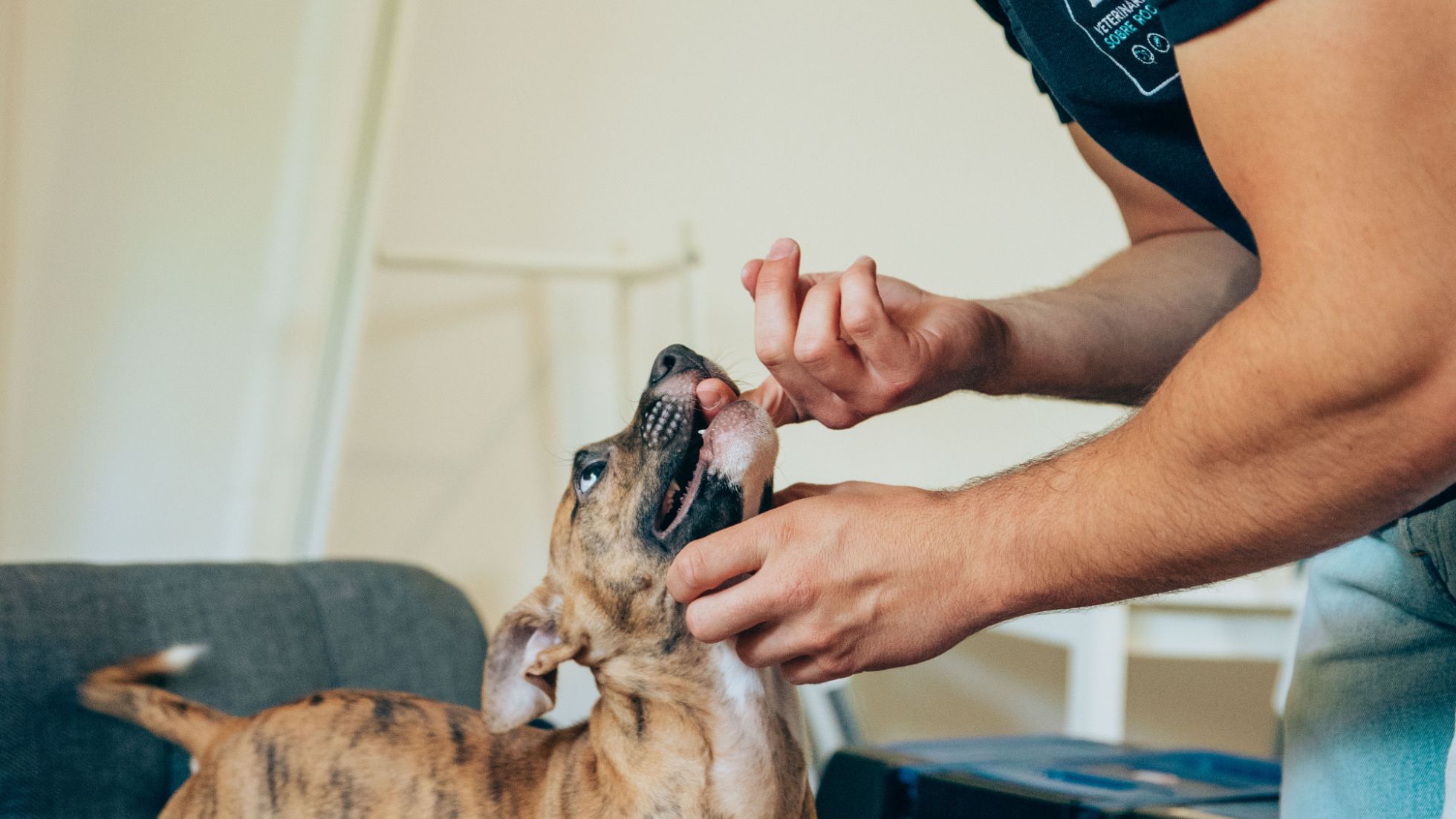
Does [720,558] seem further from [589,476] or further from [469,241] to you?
[469,241]

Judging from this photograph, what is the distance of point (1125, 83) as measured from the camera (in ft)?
2.96

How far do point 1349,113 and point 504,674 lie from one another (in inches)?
35.3

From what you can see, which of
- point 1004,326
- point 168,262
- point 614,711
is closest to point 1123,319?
point 1004,326

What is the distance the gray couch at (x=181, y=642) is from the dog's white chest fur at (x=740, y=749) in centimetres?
85

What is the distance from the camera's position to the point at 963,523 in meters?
0.81

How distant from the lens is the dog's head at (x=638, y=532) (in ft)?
3.35

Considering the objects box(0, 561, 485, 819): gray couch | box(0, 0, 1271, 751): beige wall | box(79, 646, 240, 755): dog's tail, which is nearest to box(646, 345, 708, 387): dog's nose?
box(79, 646, 240, 755): dog's tail

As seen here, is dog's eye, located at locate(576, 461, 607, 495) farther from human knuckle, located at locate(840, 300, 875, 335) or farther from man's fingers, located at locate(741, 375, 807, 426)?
human knuckle, located at locate(840, 300, 875, 335)

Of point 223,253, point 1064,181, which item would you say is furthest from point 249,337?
point 1064,181

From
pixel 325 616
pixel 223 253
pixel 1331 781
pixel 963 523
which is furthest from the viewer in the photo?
pixel 223 253

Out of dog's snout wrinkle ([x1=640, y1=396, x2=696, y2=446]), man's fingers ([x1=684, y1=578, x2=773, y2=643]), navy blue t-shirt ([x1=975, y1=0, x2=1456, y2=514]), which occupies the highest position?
navy blue t-shirt ([x1=975, y1=0, x2=1456, y2=514])

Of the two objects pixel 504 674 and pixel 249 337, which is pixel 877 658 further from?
pixel 249 337

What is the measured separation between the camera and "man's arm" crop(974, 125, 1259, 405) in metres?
1.12

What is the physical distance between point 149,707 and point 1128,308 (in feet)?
4.25
